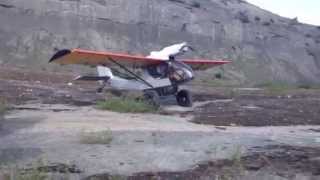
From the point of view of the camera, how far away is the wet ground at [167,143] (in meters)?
9.09

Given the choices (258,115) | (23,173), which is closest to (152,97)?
(258,115)

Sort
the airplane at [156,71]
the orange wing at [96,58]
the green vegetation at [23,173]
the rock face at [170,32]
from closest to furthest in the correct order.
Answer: the green vegetation at [23,173]
the orange wing at [96,58]
the airplane at [156,71]
the rock face at [170,32]

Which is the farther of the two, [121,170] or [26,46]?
[26,46]

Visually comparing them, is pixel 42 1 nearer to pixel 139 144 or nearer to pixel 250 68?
pixel 250 68

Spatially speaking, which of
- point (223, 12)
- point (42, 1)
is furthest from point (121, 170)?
point (223, 12)

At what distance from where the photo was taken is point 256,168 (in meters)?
9.19

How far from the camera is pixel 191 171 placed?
9031mm

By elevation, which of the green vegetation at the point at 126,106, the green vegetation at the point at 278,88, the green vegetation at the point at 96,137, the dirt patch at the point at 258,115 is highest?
the green vegetation at the point at 96,137

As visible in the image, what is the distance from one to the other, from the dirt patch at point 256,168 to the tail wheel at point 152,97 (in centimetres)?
1103

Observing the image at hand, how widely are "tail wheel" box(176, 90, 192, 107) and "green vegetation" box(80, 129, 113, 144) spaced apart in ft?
36.1

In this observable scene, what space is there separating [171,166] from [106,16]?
54.8 metres

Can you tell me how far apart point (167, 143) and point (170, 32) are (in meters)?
55.4

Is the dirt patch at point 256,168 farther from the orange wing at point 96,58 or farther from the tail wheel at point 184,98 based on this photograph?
the tail wheel at point 184,98

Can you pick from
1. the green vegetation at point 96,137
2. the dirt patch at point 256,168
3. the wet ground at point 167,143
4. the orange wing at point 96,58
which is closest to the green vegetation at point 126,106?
the wet ground at point 167,143
